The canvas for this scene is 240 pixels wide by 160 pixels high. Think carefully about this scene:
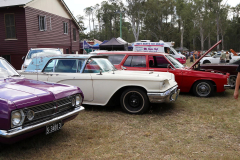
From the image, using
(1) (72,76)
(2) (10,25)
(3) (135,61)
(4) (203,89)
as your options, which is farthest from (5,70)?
(2) (10,25)

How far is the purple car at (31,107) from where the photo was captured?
2.83m

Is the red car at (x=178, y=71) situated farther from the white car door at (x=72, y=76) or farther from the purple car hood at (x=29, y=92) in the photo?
the purple car hood at (x=29, y=92)

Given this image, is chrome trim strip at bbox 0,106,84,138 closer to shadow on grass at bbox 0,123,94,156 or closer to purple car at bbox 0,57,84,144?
purple car at bbox 0,57,84,144

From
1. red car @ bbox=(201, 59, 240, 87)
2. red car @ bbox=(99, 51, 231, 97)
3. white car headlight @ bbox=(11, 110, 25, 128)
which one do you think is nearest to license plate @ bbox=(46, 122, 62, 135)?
white car headlight @ bbox=(11, 110, 25, 128)

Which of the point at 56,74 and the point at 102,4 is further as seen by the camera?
the point at 102,4

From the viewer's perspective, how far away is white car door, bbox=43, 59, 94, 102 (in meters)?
5.48

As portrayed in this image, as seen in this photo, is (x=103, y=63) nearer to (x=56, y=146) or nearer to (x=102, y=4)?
(x=56, y=146)

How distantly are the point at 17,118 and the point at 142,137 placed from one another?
7.10 feet

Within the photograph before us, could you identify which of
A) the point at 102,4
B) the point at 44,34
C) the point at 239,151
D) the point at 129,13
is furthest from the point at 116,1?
the point at 239,151

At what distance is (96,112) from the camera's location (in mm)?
5656

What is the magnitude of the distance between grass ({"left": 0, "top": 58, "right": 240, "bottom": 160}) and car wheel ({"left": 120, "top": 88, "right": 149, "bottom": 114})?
0.17 m

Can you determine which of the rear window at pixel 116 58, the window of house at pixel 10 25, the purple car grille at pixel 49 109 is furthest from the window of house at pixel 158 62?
the window of house at pixel 10 25

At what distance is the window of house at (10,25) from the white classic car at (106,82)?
12868 millimetres

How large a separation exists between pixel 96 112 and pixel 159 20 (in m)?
44.4
